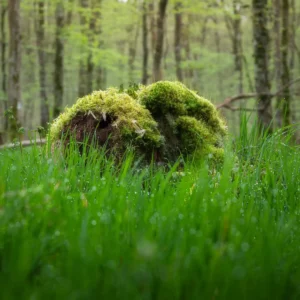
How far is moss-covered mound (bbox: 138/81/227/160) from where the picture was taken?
3980 mm

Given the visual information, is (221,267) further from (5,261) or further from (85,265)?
(5,261)

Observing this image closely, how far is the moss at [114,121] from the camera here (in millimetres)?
3680

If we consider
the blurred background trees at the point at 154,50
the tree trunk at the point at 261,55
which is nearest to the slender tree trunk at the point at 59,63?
the blurred background trees at the point at 154,50

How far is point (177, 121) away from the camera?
405 cm

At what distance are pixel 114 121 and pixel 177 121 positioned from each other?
735 millimetres

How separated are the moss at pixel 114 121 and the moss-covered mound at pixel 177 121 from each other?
6.6 inches

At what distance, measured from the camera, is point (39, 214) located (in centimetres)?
158

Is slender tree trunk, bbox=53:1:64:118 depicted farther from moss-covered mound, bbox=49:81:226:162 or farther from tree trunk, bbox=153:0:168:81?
moss-covered mound, bbox=49:81:226:162

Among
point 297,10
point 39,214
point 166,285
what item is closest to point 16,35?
point 39,214

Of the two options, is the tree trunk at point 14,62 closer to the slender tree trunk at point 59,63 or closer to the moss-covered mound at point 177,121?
the slender tree trunk at point 59,63

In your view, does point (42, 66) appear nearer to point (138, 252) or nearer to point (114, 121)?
point (114, 121)

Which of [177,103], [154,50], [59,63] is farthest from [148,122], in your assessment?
[59,63]

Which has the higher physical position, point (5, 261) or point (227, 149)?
point (227, 149)

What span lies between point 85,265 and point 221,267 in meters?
0.45
